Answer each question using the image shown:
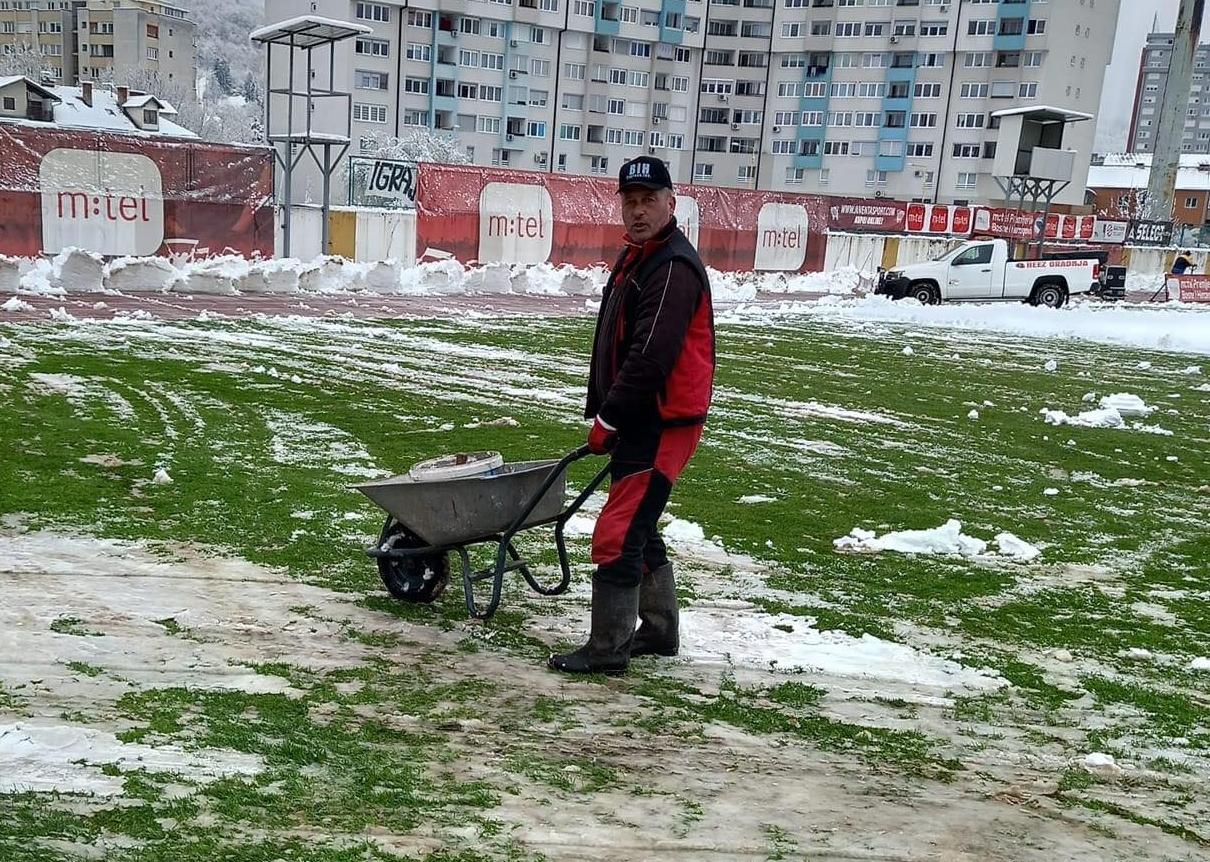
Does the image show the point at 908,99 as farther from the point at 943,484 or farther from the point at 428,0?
the point at 943,484

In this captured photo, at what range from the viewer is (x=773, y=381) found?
517 inches

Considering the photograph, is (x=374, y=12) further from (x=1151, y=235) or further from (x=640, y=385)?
(x=640, y=385)

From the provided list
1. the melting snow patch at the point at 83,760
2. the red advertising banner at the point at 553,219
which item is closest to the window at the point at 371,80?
the red advertising banner at the point at 553,219

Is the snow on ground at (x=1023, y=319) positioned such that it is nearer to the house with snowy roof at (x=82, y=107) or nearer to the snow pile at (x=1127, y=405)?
the snow pile at (x=1127, y=405)

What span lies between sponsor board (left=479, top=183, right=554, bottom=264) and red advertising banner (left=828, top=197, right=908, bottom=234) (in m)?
11.5

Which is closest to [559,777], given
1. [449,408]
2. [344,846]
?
[344,846]

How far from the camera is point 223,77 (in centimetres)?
17112

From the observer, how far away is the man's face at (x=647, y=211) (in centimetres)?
414

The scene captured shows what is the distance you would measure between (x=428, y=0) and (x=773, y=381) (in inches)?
2813

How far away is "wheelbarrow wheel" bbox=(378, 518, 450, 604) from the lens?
4953 mm

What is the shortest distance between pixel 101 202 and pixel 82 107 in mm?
60782

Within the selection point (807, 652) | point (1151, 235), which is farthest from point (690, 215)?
point (1151, 235)

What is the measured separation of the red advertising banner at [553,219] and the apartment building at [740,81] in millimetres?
52433

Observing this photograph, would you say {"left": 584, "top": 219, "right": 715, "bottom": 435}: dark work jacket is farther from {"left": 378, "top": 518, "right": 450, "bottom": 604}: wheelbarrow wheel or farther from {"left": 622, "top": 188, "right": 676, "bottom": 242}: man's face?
{"left": 378, "top": 518, "right": 450, "bottom": 604}: wheelbarrow wheel
